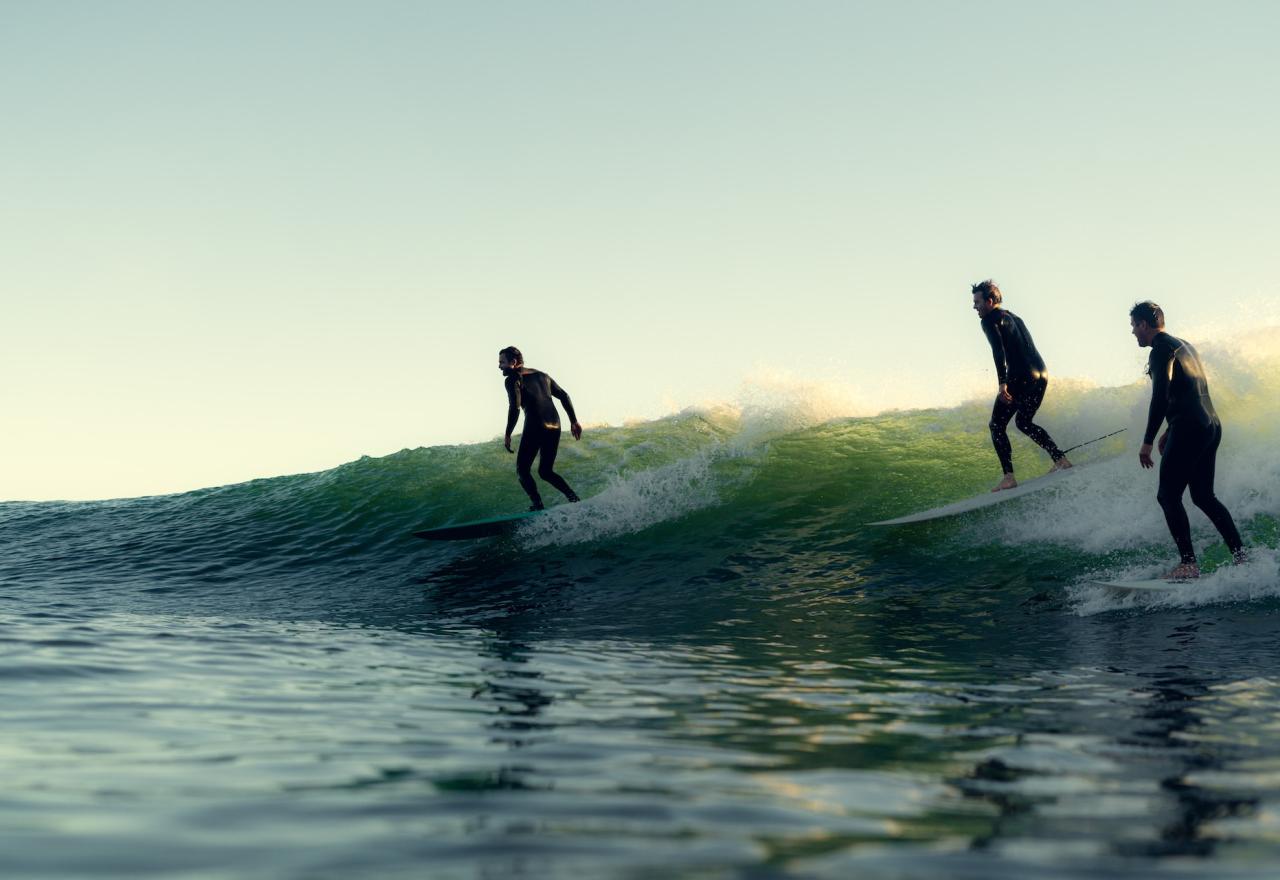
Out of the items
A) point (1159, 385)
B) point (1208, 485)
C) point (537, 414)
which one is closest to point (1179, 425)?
point (1159, 385)

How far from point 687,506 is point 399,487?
567 centimetres

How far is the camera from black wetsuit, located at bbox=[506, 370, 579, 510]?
12570mm

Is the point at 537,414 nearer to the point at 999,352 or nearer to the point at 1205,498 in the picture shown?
the point at 999,352

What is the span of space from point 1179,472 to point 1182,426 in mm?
376

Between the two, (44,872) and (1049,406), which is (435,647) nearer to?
(44,872)

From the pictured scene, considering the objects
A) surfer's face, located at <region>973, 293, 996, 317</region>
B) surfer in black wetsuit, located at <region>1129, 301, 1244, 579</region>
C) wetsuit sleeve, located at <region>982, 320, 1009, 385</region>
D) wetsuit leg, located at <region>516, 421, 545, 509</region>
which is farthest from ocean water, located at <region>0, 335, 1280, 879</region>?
surfer's face, located at <region>973, 293, 996, 317</region>

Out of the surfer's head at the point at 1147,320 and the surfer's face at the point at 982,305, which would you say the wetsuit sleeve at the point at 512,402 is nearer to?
the surfer's face at the point at 982,305

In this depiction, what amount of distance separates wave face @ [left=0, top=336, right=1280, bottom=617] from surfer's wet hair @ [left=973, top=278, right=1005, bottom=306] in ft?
7.64

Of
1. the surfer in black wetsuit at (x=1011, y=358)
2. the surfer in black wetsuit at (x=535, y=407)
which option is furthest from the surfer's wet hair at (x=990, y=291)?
the surfer in black wetsuit at (x=535, y=407)

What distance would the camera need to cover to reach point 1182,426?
8453mm

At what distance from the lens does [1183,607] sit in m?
8.52

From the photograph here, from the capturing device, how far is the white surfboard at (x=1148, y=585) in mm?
8586

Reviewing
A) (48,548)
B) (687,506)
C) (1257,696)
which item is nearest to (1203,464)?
(1257,696)

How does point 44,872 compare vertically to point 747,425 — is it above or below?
below
